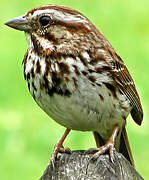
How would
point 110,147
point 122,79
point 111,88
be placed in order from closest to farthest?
point 110,147 < point 111,88 < point 122,79

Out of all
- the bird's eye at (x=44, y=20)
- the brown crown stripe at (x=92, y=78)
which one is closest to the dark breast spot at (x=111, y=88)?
the brown crown stripe at (x=92, y=78)

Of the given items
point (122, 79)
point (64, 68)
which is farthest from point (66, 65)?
point (122, 79)

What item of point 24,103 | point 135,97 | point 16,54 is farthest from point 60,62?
point 16,54

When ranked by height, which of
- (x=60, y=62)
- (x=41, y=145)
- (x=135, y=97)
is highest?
(x=60, y=62)

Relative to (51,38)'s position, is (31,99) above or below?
below

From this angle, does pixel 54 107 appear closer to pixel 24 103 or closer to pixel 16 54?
pixel 24 103

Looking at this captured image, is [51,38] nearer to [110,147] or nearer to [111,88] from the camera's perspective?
[111,88]
